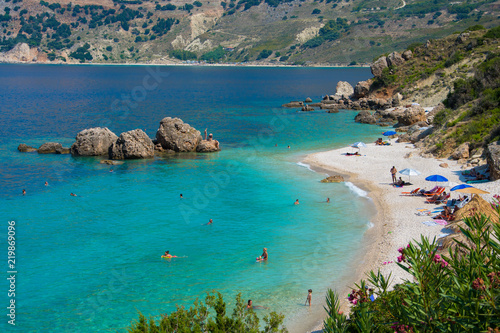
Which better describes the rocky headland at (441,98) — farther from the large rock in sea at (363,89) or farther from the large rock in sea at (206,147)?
the large rock in sea at (206,147)

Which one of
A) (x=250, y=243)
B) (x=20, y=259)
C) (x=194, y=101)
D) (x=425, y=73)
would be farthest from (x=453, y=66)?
(x=20, y=259)

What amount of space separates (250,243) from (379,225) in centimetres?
962

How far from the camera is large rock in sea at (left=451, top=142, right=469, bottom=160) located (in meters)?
44.5

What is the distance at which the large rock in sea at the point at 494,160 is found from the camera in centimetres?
3550

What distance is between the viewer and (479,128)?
4659 cm

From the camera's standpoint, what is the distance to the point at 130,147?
53781 mm

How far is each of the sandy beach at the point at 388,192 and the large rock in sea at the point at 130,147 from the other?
19779 mm

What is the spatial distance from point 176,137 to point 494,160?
36844 millimetres

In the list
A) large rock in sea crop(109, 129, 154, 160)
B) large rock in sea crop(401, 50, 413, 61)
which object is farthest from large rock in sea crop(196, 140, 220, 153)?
large rock in sea crop(401, 50, 413, 61)

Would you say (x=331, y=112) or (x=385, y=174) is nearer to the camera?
(x=385, y=174)

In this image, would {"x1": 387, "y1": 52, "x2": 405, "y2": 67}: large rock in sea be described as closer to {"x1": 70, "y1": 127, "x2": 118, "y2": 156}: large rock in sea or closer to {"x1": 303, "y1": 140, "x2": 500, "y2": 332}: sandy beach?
Answer: {"x1": 303, "y1": 140, "x2": 500, "y2": 332}: sandy beach

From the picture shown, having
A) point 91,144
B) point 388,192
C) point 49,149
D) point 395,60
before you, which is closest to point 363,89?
point 395,60

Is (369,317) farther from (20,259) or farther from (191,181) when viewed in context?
(191,181)

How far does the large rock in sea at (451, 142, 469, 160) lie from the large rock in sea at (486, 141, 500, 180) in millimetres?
7495
